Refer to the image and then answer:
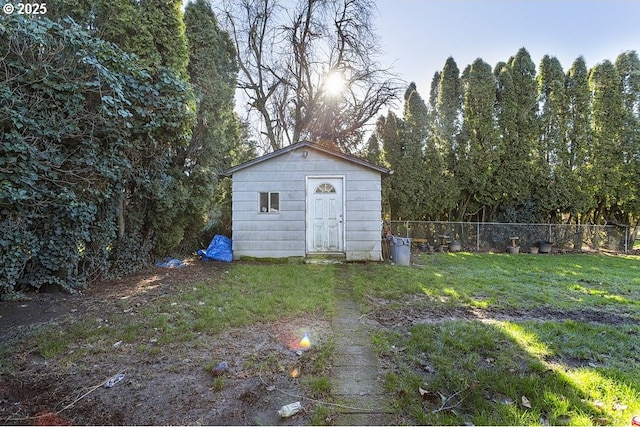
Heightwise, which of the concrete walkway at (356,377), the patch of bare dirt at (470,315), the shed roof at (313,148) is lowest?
the patch of bare dirt at (470,315)

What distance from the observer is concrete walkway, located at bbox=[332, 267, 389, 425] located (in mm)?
2217

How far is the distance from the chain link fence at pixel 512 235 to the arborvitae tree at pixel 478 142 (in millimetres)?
1292

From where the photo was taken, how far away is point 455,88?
14.1m

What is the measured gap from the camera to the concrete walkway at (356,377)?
2.22m

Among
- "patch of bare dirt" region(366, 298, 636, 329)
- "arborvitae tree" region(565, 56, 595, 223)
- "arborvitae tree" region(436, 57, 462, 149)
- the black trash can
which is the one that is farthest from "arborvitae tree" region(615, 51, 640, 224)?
"patch of bare dirt" region(366, 298, 636, 329)

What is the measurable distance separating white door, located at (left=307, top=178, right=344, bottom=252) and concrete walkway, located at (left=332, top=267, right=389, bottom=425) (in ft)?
16.7

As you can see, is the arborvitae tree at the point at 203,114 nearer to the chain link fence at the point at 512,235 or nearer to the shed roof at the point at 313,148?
the shed roof at the point at 313,148

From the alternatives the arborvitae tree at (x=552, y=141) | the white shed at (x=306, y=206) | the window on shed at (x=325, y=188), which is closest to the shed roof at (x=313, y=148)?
the white shed at (x=306, y=206)

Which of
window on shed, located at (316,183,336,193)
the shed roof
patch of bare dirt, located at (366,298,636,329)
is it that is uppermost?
the shed roof

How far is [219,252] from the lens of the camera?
9.22 m

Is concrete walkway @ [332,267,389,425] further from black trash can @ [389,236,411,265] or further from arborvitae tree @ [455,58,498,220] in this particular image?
arborvitae tree @ [455,58,498,220]

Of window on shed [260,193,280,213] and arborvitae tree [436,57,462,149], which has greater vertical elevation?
arborvitae tree [436,57,462,149]

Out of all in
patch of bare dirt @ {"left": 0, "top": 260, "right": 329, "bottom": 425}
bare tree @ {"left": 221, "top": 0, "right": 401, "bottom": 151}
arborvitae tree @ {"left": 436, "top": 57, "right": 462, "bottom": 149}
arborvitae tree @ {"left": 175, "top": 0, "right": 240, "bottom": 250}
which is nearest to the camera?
patch of bare dirt @ {"left": 0, "top": 260, "right": 329, "bottom": 425}

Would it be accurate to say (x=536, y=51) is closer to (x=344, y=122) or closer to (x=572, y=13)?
(x=344, y=122)
